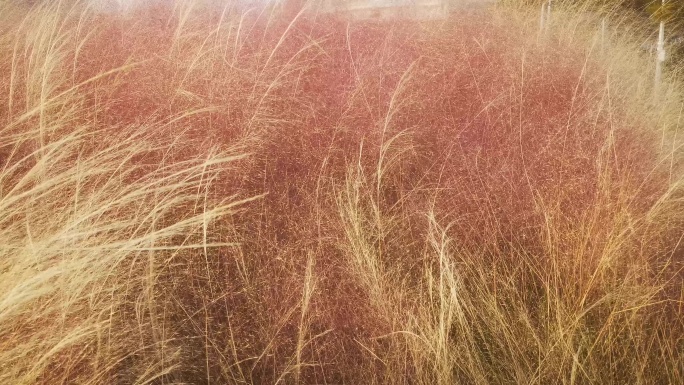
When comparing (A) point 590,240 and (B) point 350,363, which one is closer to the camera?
(B) point 350,363

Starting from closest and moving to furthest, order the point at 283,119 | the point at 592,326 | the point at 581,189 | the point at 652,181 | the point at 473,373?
the point at 473,373 → the point at 592,326 → the point at 581,189 → the point at 652,181 → the point at 283,119

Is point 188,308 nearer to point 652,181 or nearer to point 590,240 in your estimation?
point 590,240

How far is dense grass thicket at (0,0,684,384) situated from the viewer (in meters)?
1.00

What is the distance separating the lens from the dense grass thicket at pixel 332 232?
998 millimetres

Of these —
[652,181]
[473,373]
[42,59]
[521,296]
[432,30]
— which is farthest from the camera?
[432,30]

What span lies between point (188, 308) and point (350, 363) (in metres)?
0.38

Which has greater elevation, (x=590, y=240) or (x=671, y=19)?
(x=590, y=240)

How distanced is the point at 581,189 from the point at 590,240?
0.28 meters

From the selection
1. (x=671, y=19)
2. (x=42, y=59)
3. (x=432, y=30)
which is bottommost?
(x=671, y=19)

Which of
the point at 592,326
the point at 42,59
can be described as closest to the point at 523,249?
the point at 592,326

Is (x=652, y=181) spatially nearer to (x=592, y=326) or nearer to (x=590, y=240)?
(x=590, y=240)

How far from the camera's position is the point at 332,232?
1.39 metres

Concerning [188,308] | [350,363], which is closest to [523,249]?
[350,363]

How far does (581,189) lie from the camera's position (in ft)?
4.95
